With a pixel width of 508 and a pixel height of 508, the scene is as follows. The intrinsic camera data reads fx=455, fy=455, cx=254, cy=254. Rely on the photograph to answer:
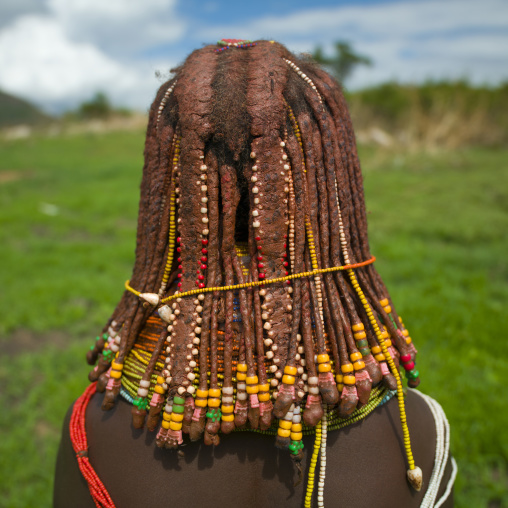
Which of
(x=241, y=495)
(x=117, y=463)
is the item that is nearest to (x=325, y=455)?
(x=241, y=495)

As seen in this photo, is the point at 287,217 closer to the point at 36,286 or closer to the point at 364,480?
the point at 364,480

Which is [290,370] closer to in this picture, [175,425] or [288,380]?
[288,380]

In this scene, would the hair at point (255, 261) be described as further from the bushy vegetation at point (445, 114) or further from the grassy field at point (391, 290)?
the bushy vegetation at point (445, 114)

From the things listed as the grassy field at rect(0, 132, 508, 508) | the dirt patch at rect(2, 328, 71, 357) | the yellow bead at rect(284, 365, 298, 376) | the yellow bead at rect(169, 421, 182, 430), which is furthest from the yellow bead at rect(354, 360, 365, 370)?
the dirt patch at rect(2, 328, 71, 357)

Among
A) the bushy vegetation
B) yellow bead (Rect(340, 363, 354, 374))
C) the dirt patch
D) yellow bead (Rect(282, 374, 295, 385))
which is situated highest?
the bushy vegetation

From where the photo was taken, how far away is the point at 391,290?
4.61 metres

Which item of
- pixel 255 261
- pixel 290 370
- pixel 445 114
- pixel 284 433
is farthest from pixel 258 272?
pixel 445 114

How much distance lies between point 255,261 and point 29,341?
3.64 metres

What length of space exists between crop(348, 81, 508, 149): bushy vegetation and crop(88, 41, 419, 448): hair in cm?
1369

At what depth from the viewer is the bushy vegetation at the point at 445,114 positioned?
14.4m

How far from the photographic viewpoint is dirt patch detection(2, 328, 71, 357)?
3.96 meters

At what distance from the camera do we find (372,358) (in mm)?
1177

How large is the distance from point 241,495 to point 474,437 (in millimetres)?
2048

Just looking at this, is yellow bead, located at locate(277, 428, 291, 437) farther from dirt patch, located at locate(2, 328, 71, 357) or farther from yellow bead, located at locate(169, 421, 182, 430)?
dirt patch, located at locate(2, 328, 71, 357)
